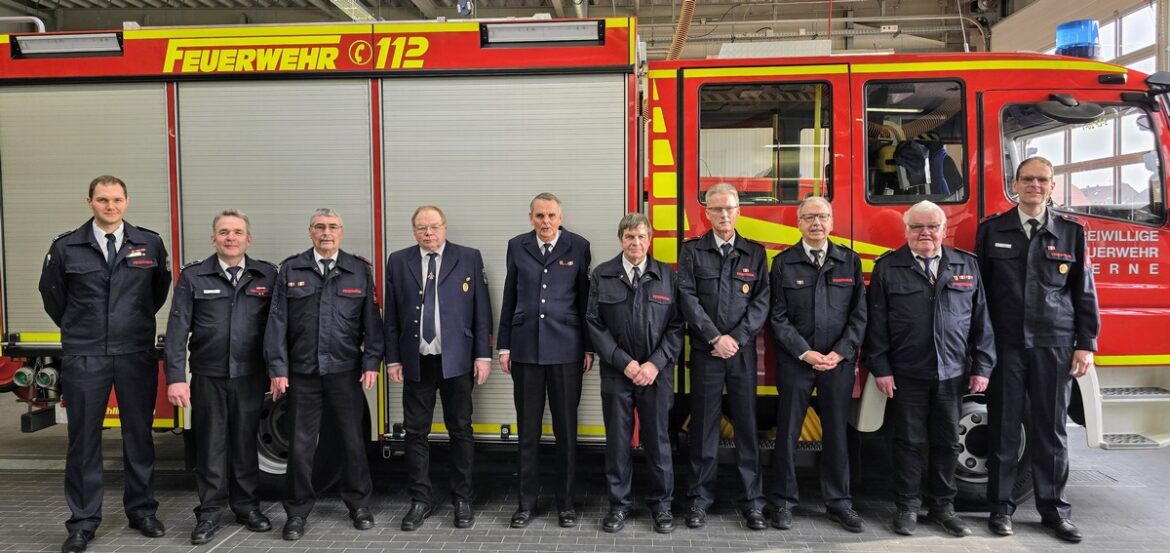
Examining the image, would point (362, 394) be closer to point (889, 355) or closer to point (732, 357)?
point (732, 357)

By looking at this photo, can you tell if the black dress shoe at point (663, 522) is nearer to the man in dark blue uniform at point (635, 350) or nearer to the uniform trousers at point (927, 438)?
the man in dark blue uniform at point (635, 350)

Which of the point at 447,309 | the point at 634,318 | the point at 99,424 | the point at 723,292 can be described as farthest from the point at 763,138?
the point at 99,424

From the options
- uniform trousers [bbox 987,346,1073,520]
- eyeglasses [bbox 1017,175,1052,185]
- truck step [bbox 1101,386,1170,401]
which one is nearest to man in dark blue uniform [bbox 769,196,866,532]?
uniform trousers [bbox 987,346,1073,520]

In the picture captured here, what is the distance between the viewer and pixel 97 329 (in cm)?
366

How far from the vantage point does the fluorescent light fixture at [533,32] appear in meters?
3.96

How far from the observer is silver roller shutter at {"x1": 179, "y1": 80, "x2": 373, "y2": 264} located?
412cm

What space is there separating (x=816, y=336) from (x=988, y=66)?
1.83m

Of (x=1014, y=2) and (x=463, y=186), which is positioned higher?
(x=1014, y=2)

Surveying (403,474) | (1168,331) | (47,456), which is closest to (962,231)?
(1168,331)

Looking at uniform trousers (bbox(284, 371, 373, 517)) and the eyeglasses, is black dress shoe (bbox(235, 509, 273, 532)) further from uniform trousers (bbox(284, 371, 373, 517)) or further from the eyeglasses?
the eyeglasses

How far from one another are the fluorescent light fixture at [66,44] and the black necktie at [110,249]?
1.27 m

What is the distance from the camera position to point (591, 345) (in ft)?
12.5

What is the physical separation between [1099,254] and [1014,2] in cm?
832

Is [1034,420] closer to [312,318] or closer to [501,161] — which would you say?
[501,161]
